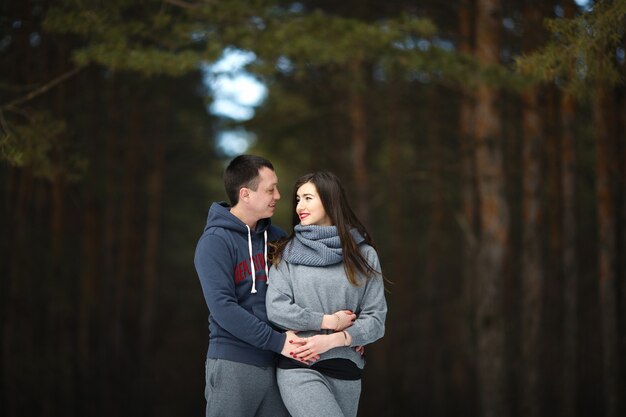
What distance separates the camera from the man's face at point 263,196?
154 inches

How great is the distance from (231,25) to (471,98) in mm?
3971

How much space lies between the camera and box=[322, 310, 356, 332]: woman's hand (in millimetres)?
3568

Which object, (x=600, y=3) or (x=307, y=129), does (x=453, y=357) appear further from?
(x=600, y=3)

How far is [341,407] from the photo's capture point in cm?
369

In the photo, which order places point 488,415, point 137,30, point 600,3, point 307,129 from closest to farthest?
point 600,3
point 137,30
point 488,415
point 307,129

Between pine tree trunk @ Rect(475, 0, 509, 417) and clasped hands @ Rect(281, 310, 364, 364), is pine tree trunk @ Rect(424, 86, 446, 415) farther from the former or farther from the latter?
clasped hands @ Rect(281, 310, 364, 364)

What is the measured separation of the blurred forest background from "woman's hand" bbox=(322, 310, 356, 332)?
2.12m

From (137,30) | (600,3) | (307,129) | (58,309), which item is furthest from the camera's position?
(307,129)

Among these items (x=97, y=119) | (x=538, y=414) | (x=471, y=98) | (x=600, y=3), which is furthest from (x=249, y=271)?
(x=97, y=119)

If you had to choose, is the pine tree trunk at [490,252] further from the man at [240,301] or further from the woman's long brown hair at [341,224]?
the man at [240,301]

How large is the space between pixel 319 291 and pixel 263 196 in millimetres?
638

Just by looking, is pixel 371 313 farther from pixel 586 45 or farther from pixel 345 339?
pixel 586 45

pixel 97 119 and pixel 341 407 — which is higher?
pixel 97 119

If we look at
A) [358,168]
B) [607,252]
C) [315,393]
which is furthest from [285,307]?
[358,168]
